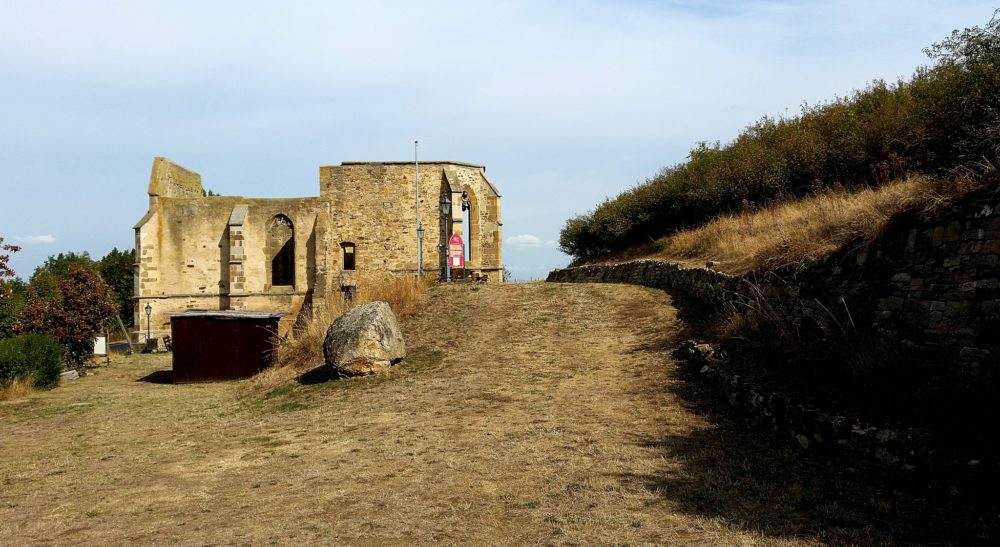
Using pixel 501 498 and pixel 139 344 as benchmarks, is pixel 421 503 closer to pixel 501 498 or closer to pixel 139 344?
pixel 501 498

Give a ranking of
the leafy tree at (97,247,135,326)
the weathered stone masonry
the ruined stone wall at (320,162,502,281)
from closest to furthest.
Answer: the weathered stone masonry → the ruined stone wall at (320,162,502,281) → the leafy tree at (97,247,135,326)

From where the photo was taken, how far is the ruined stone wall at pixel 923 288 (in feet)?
18.7

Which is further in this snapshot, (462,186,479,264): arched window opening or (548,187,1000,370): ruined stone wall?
(462,186,479,264): arched window opening

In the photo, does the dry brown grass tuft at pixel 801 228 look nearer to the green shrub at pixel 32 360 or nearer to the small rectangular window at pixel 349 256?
the green shrub at pixel 32 360

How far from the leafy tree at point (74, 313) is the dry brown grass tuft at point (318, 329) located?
761 centimetres

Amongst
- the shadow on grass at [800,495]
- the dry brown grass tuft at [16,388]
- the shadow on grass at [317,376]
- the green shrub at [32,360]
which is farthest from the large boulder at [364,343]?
the green shrub at [32,360]

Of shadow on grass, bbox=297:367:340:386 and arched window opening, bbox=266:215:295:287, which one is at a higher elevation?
arched window opening, bbox=266:215:295:287

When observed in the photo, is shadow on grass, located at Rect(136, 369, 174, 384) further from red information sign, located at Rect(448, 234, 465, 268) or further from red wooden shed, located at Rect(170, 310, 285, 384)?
red information sign, located at Rect(448, 234, 465, 268)

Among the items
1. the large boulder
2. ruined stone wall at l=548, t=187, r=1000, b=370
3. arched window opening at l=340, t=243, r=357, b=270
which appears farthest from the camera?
arched window opening at l=340, t=243, r=357, b=270

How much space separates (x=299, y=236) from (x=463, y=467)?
26670 mm

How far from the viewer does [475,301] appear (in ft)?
54.2

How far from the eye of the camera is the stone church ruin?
A: 1195 inches

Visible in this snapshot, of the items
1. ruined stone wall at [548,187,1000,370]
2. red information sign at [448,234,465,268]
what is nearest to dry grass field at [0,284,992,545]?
ruined stone wall at [548,187,1000,370]

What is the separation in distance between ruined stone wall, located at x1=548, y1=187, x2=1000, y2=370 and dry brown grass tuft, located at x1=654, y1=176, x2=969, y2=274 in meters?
0.31
